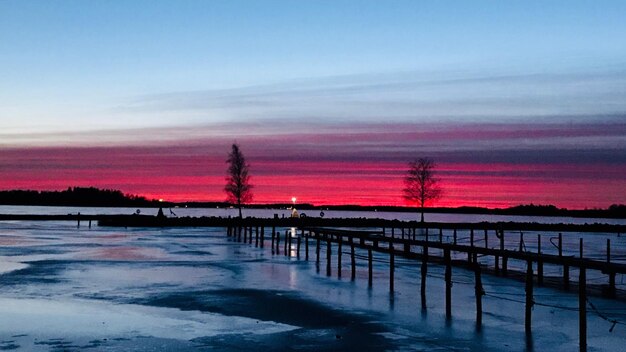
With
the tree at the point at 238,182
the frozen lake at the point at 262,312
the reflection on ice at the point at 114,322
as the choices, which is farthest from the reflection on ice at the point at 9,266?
the tree at the point at 238,182

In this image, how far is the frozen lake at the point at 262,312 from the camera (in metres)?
15.8

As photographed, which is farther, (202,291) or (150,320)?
(202,291)

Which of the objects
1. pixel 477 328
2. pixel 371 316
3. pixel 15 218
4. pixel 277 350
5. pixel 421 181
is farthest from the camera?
pixel 421 181

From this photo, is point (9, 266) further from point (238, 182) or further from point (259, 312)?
point (238, 182)

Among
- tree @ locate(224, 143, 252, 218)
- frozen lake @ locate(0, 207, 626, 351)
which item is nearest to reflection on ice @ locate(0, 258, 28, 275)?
frozen lake @ locate(0, 207, 626, 351)

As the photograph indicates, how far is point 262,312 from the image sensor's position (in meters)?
20.1

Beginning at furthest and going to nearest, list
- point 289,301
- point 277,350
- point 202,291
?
point 202,291 → point 289,301 → point 277,350

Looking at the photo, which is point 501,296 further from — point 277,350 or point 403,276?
point 277,350

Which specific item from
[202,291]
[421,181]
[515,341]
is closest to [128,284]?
[202,291]

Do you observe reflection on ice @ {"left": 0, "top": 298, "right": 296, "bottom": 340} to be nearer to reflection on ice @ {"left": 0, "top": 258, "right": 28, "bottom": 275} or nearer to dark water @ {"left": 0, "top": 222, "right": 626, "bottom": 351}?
dark water @ {"left": 0, "top": 222, "right": 626, "bottom": 351}

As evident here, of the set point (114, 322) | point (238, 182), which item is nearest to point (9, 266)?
point (114, 322)

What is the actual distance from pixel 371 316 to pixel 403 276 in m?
12.2

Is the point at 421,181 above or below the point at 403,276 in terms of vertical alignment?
above

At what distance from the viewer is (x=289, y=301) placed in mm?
22562
